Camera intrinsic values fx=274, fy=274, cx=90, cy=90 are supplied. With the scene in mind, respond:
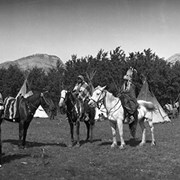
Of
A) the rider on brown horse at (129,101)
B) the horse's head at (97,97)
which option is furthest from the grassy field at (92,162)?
the horse's head at (97,97)

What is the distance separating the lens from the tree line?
48.1 m

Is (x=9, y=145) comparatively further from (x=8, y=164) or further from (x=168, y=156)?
(x=168, y=156)

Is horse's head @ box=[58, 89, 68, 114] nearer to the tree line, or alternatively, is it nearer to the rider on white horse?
the rider on white horse

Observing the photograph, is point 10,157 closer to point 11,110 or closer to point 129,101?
point 11,110

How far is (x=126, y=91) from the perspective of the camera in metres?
14.5

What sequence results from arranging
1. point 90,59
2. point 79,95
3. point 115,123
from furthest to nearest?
point 90,59 < point 79,95 < point 115,123

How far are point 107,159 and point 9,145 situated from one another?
5752 mm

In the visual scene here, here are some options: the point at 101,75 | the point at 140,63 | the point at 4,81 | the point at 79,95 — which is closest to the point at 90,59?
the point at 101,75

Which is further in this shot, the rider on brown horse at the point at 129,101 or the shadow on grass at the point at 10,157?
the rider on brown horse at the point at 129,101

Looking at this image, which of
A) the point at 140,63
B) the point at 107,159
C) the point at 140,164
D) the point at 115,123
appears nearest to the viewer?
the point at 140,164

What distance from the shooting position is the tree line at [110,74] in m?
48.1

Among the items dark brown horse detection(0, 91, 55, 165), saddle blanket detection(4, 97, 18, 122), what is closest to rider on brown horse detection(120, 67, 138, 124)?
dark brown horse detection(0, 91, 55, 165)

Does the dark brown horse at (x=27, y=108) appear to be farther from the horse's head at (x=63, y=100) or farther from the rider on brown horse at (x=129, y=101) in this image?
the rider on brown horse at (x=129, y=101)

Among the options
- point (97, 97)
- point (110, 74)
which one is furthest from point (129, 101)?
point (110, 74)
